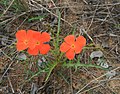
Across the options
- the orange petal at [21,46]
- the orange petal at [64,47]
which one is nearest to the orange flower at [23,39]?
the orange petal at [21,46]

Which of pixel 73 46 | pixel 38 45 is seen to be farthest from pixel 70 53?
pixel 38 45

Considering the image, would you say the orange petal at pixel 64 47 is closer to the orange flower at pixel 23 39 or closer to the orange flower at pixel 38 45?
the orange flower at pixel 38 45

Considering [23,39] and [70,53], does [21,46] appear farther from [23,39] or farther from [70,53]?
[70,53]

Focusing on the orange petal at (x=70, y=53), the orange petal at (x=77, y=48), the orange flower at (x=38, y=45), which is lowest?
the orange petal at (x=70, y=53)

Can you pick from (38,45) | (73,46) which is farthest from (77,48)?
(38,45)

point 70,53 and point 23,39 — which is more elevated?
point 23,39

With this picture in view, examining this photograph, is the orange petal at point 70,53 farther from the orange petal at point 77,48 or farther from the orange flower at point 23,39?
the orange flower at point 23,39

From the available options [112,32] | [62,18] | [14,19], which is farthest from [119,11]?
[14,19]

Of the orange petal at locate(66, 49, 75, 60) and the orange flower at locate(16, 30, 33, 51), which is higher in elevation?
the orange flower at locate(16, 30, 33, 51)

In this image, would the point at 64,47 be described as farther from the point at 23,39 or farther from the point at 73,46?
the point at 23,39

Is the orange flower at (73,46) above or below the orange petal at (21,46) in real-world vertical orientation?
below

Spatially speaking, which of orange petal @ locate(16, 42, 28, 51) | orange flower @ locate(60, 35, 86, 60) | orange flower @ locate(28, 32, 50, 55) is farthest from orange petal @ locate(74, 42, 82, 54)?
orange petal @ locate(16, 42, 28, 51)

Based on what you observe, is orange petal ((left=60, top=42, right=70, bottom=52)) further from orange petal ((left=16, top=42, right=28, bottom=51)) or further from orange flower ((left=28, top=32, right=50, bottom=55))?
orange petal ((left=16, top=42, right=28, bottom=51))

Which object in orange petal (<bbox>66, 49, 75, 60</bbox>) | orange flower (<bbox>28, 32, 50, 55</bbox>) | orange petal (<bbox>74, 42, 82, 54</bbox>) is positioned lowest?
orange petal (<bbox>66, 49, 75, 60</bbox>)
